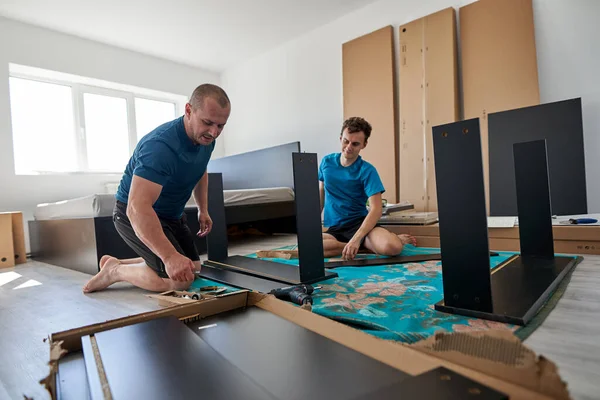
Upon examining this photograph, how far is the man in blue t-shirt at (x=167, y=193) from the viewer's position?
137 centimetres

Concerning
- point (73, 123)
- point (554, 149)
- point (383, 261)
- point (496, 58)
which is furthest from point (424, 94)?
point (73, 123)

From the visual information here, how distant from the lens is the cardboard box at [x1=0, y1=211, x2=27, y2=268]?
10.7 ft

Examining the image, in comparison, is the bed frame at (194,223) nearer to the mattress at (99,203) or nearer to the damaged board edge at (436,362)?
the mattress at (99,203)

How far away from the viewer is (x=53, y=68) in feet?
13.4

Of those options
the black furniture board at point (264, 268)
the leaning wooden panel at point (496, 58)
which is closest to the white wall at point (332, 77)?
the leaning wooden panel at point (496, 58)

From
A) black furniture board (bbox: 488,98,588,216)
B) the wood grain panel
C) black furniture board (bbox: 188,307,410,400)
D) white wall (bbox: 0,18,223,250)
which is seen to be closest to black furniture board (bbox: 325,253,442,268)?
black furniture board (bbox: 188,307,410,400)

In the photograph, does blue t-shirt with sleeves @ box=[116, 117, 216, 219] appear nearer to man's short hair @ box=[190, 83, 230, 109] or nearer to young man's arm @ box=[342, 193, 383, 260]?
man's short hair @ box=[190, 83, 230, 109]

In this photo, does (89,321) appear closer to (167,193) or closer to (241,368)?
(167,193)

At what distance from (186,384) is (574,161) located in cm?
291

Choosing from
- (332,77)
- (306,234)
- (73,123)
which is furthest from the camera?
(73,123)

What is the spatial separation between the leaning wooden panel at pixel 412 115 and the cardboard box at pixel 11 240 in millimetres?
3643

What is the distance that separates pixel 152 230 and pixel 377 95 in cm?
293

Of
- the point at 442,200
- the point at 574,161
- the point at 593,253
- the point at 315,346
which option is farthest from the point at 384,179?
the point at 315,346

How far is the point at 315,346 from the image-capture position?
0.91 meters
